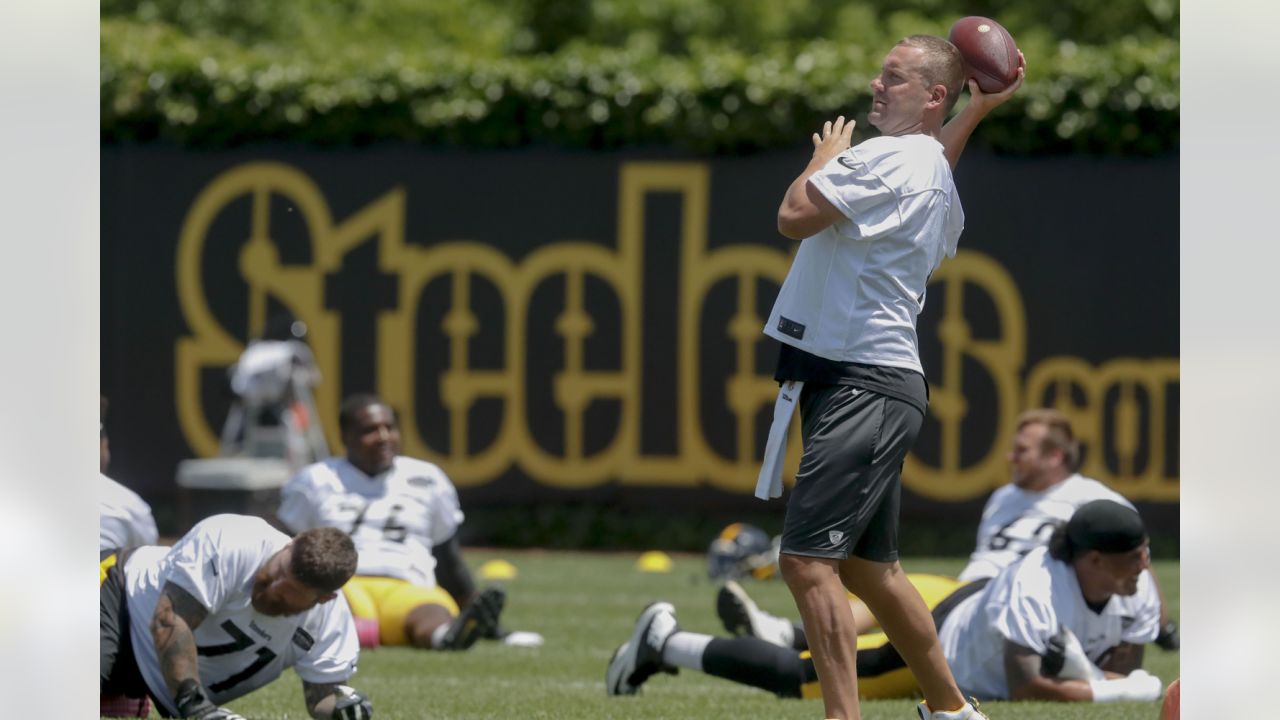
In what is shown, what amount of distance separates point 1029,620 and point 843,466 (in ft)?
7.09

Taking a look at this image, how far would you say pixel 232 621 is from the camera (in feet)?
19.5

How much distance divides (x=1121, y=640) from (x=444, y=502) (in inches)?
147

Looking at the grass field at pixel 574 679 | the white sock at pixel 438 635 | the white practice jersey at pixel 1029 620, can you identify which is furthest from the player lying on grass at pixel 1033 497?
the white practice jersey at pixel 1029 620

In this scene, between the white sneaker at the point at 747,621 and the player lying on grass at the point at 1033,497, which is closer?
the white sneaker at the point at 747,621

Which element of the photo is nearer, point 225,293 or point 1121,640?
point 1121,640

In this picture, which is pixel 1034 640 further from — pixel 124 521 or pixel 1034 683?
pixel 124 521

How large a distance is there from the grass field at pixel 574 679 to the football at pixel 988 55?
212 cm

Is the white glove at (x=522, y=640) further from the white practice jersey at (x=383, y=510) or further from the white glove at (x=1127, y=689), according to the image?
the white glove at (x=1127, y=689)

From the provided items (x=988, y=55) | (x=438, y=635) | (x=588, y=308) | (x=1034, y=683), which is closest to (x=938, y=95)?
(x=988, y=55)

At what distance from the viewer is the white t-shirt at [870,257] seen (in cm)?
480

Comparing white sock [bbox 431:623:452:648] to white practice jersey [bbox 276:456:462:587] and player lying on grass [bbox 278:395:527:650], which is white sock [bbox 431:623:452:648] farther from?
white practice jersey [bbox 276:456:462:587]

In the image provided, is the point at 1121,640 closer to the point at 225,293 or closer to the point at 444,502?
the point at 444,502
